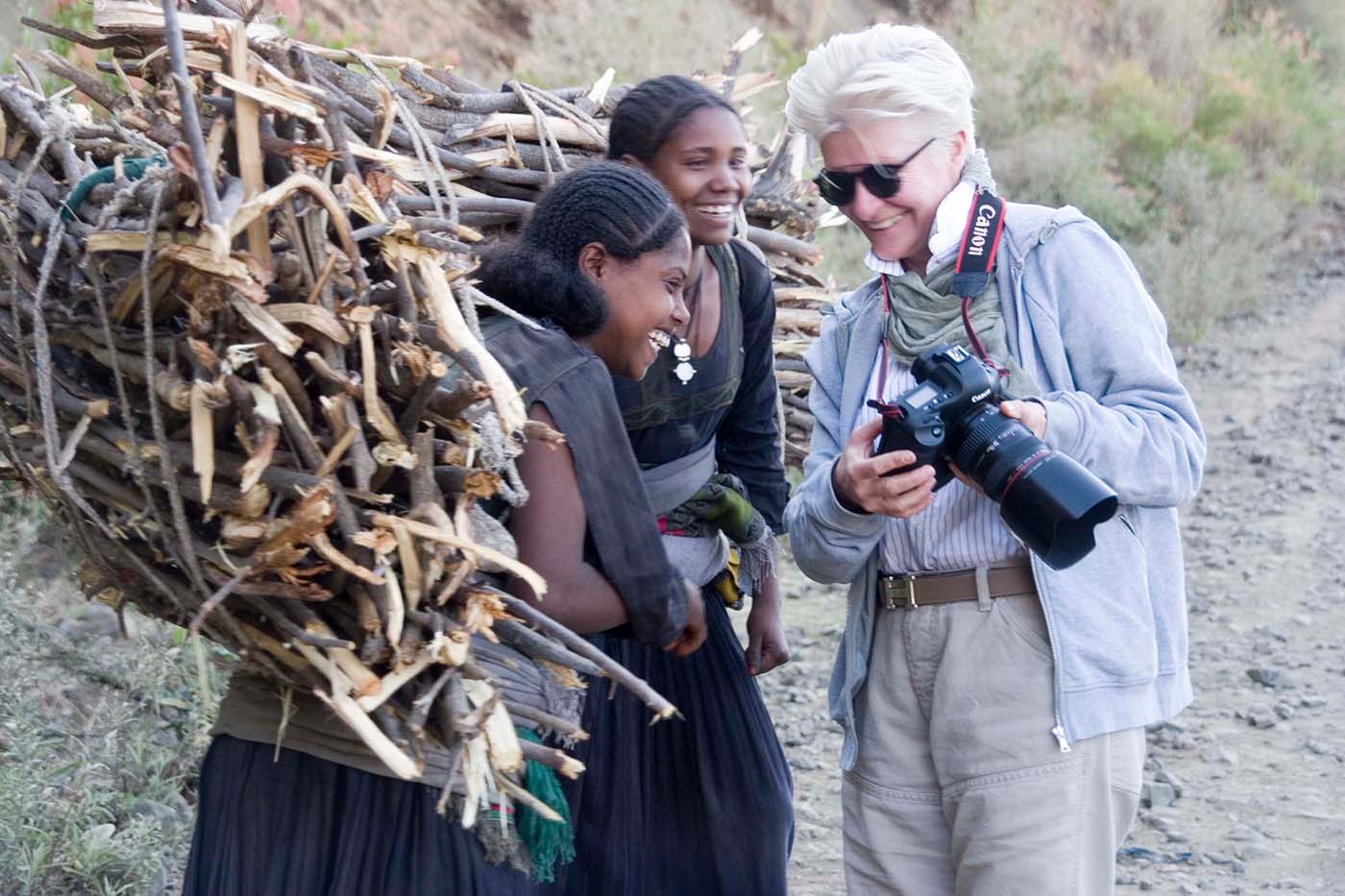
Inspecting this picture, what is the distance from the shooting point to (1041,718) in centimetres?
217

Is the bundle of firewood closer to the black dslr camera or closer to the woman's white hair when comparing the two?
the black dslr camera

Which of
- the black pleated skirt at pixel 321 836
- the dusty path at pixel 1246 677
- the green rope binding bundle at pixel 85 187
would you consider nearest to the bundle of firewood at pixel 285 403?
the green rope binding bundle at pixel 85 187

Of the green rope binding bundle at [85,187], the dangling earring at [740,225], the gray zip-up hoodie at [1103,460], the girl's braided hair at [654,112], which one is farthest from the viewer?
the dangling earring at [740,225]

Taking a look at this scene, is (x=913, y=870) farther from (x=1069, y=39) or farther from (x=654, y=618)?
(x=1069, y=39)

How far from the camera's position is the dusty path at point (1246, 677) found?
12.8 feet

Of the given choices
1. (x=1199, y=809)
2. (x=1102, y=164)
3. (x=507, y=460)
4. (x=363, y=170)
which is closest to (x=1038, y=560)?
(x=507, y=460)

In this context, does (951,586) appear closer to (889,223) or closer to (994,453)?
(994,453)

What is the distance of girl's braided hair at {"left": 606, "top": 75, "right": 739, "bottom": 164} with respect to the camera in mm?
2754

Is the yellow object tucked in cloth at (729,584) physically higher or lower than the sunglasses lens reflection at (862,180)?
lower

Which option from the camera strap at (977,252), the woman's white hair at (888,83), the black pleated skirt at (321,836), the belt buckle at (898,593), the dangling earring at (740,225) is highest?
the woman's white hair at (888,83)

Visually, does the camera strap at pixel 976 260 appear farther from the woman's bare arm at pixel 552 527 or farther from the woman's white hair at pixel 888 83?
the woman's bare arm at pixel 552 527

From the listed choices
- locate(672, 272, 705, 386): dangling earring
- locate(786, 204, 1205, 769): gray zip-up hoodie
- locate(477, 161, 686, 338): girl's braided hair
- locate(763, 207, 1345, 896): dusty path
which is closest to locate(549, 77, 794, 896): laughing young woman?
locate(672, 272, 705, 386): dangling earring

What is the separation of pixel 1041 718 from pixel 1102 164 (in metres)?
9.25

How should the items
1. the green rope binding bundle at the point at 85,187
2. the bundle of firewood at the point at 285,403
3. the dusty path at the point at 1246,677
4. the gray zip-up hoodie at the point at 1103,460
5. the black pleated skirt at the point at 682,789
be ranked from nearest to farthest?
the bundle of firewood at the point at 285,403 < the green rope binding bundle at the point at 85,187 < the gray zip-up hoodie at the point at 1103,460 < the black pleated skirt at the point at 682,789 < the dusty path at the point at 1246,677
